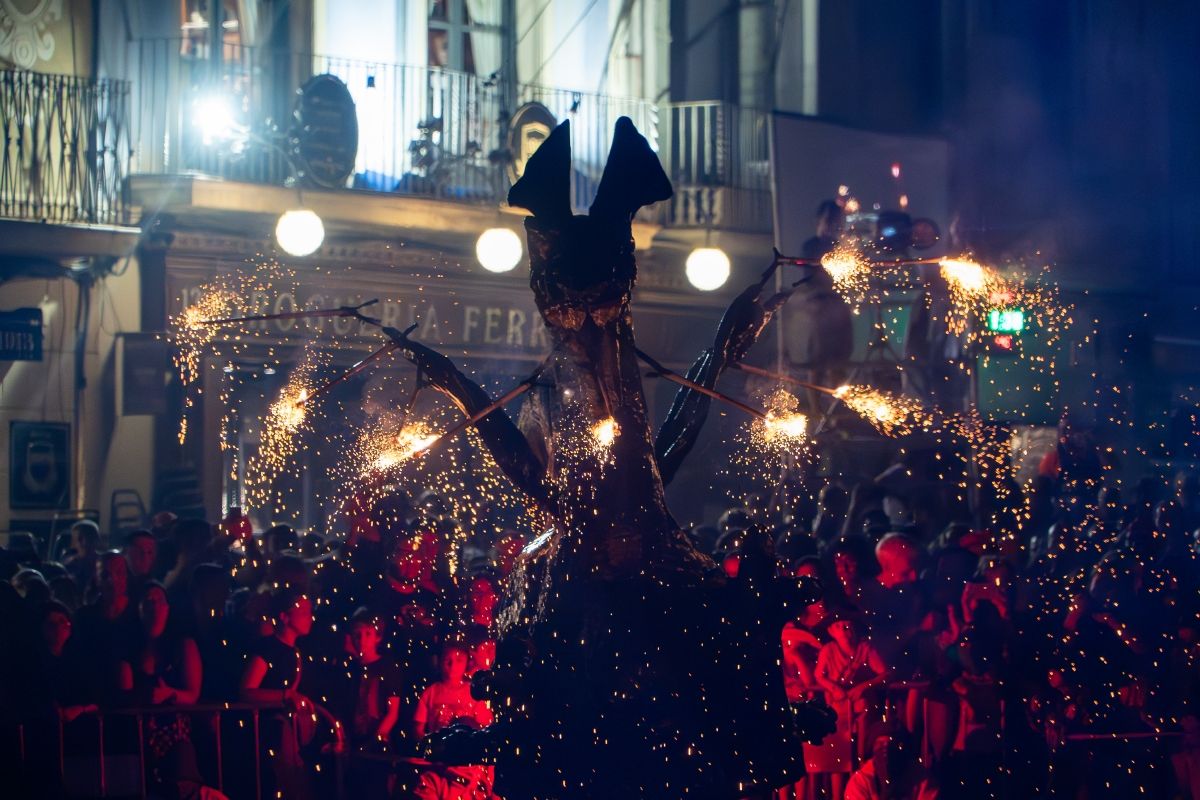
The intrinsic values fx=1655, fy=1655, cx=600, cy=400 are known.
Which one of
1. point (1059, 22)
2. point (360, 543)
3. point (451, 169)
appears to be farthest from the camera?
point (1059, 22)

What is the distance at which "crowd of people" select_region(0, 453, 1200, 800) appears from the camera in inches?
277

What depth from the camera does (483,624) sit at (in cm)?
760

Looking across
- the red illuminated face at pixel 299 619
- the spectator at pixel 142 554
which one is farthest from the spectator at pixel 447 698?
the spectator at pixel 142 554

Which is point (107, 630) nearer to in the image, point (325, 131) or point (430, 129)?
point (325, 131)

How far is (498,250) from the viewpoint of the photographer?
44.0 ft

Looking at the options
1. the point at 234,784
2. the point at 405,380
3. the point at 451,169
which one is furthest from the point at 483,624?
the point at 451,169

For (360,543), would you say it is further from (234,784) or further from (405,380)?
(405,380)

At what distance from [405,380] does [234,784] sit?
693 cm

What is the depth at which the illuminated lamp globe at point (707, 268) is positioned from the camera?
1439 centimetres

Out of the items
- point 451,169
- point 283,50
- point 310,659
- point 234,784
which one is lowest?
point 234,784

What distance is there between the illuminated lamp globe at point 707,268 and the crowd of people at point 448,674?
19.5 feet

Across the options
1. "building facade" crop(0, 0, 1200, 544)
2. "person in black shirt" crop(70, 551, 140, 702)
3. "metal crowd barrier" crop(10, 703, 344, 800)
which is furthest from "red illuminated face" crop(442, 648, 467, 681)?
"building facade" crop(0, 0, 1200, 544)

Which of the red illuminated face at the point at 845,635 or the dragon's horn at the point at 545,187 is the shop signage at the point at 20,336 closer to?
the red illuminated face at the point at 845,635

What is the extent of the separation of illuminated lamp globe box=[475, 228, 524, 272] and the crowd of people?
492cm
